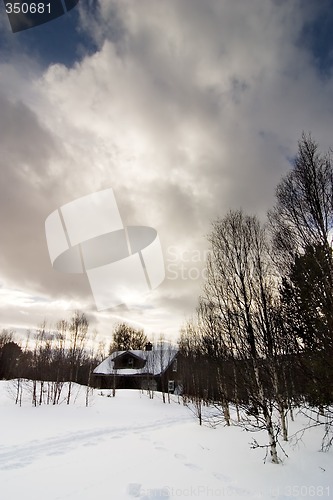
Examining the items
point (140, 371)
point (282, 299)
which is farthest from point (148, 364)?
point (282, 299)

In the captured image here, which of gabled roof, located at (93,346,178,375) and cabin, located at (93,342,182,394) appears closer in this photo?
gabled roof, located at (93,346,178,375)

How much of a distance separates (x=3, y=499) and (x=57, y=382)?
63.8ft

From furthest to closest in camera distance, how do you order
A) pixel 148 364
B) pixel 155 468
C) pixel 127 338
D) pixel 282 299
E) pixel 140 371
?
pixel 127 338
pixel 140 371
pixel 148 364
pixel 282 299
pixel 155 468

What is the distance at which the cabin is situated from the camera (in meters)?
37.5

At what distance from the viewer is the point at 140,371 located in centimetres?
3825

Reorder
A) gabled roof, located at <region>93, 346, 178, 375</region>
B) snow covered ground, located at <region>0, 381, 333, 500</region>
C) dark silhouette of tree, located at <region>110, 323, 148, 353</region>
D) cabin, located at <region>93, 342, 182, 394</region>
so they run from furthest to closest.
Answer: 1. dark silhouette of tree, located at <region>110, 323, 148, 353</region>
2. cabin, located at <region>93, 342, 182, 394</region>
3. gabled roof, located at <region>93, 346, 178, 375</region>
4. snow covered ground, located at <region>0, 381, 333, 500</region>

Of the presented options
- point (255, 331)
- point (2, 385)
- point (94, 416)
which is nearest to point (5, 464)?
point (255, 331)

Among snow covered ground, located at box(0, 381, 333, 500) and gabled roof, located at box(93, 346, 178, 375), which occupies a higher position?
gabled roof, located at box(93, 346, 178, 375)

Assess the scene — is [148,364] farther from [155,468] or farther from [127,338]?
[155,468]

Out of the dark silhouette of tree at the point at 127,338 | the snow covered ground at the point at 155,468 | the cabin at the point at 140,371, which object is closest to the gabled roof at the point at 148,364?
the cabin at the point at 140,371

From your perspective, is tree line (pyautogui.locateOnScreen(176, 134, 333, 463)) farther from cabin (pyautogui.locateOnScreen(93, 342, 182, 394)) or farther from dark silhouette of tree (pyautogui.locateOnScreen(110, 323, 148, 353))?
dark silhouette of tree (pyautogui.locateOnScreen(110, 323, 148, 353))

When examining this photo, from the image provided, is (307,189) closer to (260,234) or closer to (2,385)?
(260,234)

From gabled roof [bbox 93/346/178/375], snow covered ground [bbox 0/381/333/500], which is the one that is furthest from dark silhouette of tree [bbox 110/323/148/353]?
snow covered ground [bbox 0/381/333/500]

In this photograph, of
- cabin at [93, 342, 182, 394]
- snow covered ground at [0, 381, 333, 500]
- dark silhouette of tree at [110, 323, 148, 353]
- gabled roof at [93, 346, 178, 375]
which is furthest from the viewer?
dark silhouette of tree at [110, 323, 148, 353]
